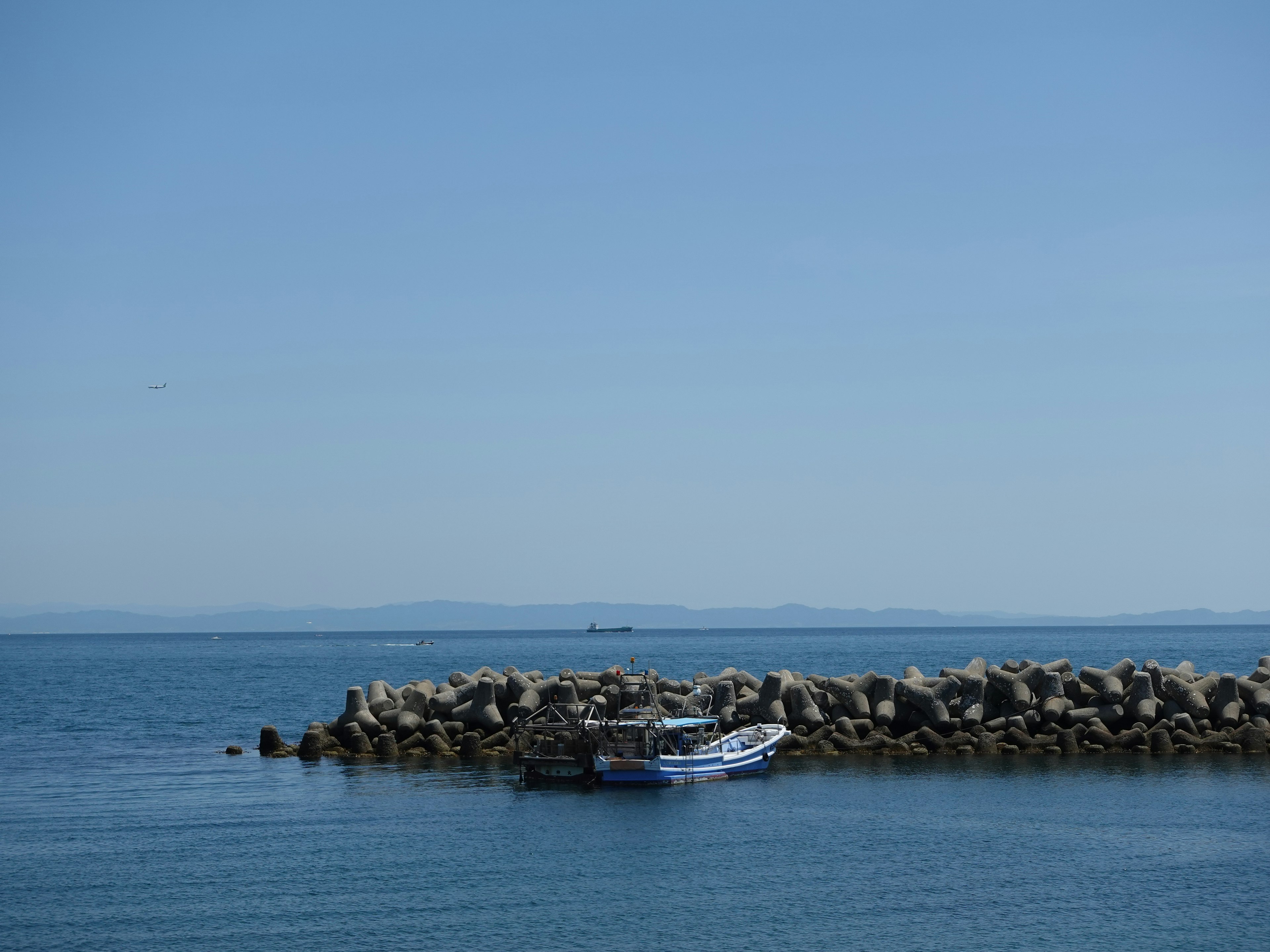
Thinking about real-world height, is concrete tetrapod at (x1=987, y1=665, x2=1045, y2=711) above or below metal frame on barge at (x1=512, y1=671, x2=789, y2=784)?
above

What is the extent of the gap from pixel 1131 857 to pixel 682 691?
20514 millimetres

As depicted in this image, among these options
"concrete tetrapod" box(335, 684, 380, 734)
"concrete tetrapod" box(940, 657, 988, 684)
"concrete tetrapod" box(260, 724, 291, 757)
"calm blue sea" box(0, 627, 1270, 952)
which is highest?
"concrete tetrapod" box(940, 657, 988, 684)

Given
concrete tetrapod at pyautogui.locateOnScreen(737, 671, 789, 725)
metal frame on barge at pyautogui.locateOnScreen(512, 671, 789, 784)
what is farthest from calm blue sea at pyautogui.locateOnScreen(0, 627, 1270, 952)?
concrete tetrapod at pyautogui.locateOnScreen(737, 671, 789, 725)

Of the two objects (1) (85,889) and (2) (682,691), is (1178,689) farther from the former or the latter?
(1) (85,889)

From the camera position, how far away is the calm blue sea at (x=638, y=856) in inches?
1038

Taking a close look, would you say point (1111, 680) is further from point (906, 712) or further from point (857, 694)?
Result: point (857, 694)

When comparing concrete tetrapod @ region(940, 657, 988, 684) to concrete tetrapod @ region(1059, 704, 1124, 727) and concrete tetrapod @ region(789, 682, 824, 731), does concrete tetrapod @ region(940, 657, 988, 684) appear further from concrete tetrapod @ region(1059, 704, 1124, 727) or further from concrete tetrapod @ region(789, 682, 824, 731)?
concrete tetrapod @ region(789, 682, 824, 731)

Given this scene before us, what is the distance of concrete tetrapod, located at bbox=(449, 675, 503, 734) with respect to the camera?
49.4 m

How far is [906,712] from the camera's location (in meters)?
48.6

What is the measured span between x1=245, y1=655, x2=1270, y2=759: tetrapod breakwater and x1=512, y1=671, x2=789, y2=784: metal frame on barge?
632 mm

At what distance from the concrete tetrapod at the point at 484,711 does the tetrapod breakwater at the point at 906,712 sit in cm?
5

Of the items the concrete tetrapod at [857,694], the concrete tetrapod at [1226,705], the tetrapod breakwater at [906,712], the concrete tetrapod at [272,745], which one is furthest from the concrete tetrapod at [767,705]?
the concrete tetrapod at [272,745]

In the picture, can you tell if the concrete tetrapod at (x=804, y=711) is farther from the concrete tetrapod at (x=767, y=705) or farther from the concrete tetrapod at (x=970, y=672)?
the concrete tetrapod at (x=970, y=672)

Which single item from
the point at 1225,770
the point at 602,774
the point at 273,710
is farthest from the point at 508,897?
the point at 273,710
